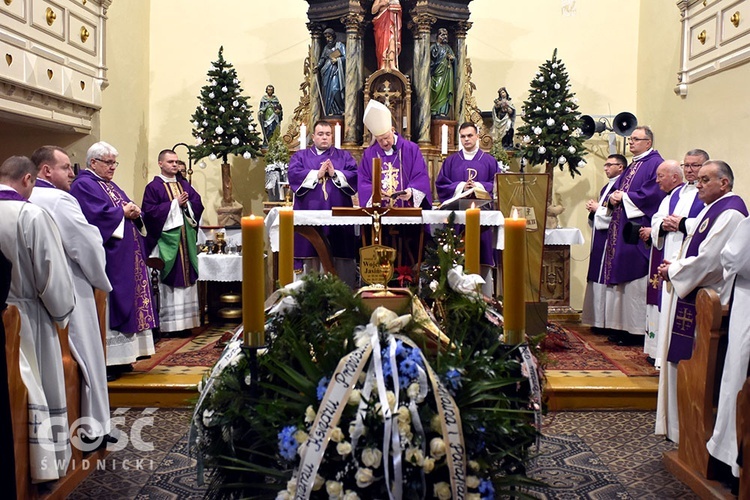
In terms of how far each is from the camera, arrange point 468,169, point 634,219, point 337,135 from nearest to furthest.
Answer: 1. point 634,219
2. point 468,169
3. point 337,135

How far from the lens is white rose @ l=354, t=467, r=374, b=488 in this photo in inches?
67.9

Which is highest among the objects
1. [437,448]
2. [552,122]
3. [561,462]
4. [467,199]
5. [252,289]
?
[552,122]

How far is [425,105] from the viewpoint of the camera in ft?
28.2

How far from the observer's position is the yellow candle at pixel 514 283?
1.91m

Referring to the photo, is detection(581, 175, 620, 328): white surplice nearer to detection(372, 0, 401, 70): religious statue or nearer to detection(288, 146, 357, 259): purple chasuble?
detection(288, 146, 357, 259): purple chasuble

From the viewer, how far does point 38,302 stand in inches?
138

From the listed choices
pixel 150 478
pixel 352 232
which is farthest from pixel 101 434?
pixel 352 232

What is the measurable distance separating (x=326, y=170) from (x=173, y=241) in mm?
1712

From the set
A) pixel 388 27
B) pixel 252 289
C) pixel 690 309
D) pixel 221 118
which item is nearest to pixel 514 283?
pixel 252 289

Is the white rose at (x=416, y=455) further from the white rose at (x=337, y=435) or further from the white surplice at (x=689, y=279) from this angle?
the white surplice at (x=689, y=279)

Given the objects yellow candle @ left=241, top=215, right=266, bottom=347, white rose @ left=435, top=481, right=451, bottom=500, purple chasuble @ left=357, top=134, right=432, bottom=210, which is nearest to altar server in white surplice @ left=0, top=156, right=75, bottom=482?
yellow candle @ left=241, top=215, right=266, bottom=347

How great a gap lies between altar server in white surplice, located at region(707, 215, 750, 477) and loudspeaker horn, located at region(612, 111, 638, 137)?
5.64 meters

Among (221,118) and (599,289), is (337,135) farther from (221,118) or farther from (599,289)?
(599,289)

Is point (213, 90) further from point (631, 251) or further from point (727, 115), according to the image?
point (727, 115)
